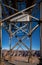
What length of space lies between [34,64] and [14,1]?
3.96 metres

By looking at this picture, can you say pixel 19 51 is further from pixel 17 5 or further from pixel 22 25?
pixel 17 5

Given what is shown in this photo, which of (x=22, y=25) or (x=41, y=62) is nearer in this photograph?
(x=41, y=62)

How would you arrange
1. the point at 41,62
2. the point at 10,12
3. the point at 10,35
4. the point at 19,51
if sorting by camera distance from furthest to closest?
the point at 19,51, the point at 10,12, the point at 10,35, the point at 41,62

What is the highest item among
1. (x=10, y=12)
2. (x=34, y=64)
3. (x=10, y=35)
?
(x=10, y=12)

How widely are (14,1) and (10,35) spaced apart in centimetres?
154

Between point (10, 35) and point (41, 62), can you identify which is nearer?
point (41, 62)

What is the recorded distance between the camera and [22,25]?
7.95m

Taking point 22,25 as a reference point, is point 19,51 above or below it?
below

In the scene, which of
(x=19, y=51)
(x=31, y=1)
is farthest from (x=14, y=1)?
(x=19, y=51)

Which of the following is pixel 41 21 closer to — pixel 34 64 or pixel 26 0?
pixel 34 64

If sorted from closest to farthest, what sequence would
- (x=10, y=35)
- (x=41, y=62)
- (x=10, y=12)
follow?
(x=41, y=62) < (x=10, y=35) < (x=10, y=12)

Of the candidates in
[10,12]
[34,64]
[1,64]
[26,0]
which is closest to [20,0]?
[26,0]

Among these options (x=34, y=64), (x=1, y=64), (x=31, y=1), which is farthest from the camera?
(x=31, y=1)

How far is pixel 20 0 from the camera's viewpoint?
7109mm
